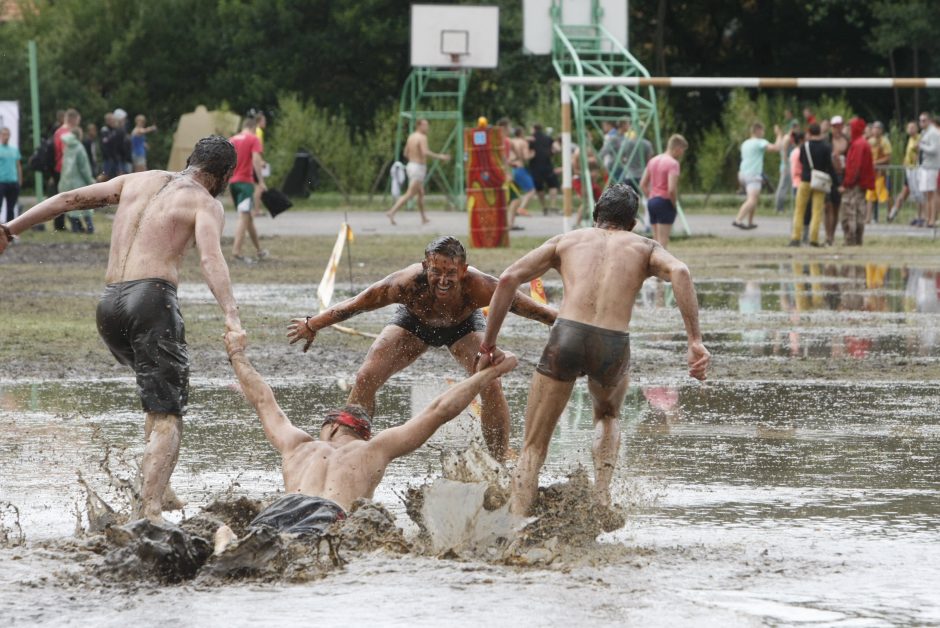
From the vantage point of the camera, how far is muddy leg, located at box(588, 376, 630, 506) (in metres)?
7.28

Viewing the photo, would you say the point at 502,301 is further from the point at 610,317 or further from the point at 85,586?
the point at 85,586

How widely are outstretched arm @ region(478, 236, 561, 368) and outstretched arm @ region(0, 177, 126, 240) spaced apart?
1812 mm

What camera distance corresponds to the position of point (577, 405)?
1084 centimetres

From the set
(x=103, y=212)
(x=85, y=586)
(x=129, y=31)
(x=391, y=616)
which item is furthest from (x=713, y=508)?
(x=129, y=31)

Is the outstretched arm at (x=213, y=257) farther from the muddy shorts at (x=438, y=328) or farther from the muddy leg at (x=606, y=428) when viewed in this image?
the muddy leg at (x=606, y=428)

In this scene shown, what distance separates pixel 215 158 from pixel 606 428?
6.83ft

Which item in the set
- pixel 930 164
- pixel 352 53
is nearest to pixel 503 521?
pixel 930 164

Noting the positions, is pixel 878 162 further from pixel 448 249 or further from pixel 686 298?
pixel 686 298

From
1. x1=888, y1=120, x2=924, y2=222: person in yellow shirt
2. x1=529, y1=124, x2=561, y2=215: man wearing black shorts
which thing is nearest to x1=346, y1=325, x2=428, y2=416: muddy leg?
Answer: x1=888, y1=120, x2=924, y2=222: person in yellow shirt

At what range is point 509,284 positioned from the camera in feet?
23.4

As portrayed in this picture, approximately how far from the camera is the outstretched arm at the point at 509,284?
23.3 ft

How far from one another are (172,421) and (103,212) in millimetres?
29050

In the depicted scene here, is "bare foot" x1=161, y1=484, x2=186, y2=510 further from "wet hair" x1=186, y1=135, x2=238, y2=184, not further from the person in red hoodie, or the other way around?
the person in red hoodie

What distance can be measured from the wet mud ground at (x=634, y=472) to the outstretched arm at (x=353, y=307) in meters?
0.74
